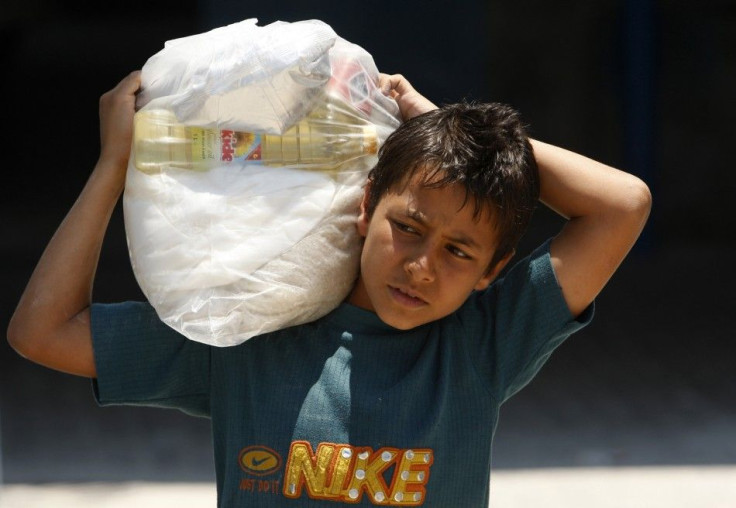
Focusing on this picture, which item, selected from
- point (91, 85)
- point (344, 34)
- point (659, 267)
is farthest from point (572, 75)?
point (91, 85)

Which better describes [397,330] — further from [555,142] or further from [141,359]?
[555,142]

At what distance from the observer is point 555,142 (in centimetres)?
848

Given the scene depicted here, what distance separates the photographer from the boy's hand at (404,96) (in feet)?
6.22

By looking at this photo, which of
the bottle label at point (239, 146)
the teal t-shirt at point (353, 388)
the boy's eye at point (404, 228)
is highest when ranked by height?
the bottle label at point (239, 146)

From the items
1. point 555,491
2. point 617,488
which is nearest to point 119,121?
point 555,491

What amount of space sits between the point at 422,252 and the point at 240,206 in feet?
0.89

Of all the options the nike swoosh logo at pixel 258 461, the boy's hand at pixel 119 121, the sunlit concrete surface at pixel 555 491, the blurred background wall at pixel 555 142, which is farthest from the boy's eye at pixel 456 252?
the blurred background wall at pixel 555 142

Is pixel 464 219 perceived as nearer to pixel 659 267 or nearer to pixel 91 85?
pixel 659 267

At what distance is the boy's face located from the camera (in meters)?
1.68

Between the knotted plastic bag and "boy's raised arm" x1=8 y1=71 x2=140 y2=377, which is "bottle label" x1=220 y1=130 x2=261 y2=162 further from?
"boy's raised arm" x1=8 y1=71 x2=140 y2=377

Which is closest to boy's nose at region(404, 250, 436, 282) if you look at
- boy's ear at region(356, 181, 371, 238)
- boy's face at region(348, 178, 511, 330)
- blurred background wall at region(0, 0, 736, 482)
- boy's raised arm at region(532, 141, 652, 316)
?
boy's face at region(348, 178, 511, 330)

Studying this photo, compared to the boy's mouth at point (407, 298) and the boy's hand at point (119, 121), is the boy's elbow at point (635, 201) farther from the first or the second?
the boy's hand at point (119, 121)

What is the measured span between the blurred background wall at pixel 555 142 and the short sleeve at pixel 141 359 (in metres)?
2.82

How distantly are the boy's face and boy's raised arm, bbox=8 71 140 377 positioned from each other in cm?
41
